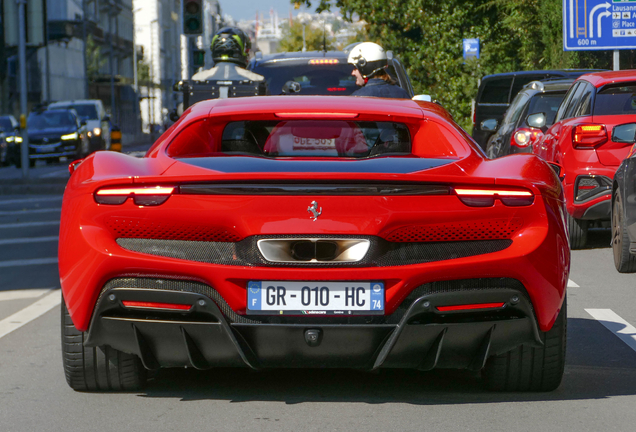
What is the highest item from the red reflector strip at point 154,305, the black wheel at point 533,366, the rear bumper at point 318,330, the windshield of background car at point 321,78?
the windshield of background car at point 321,78

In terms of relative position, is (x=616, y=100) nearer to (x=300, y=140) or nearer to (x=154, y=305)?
(x=300, y=140)

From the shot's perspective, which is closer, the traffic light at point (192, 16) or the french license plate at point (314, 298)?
the french license plate at point (314, 298)

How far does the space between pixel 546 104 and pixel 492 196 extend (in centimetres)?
993

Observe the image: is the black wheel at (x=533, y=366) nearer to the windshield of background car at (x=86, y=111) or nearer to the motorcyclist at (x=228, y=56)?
the motorcyclist at (x=228, y=56)

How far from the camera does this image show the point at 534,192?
182 inches

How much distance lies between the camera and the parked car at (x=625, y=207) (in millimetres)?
8734

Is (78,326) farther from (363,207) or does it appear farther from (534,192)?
(534,192)

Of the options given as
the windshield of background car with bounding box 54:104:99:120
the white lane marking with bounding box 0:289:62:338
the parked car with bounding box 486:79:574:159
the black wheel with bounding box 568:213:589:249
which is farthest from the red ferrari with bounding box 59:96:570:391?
the windshield of background car with bounding box 54:104:99:120

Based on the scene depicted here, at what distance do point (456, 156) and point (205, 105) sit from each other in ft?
4.35

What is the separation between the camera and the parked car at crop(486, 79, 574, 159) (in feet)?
42.2

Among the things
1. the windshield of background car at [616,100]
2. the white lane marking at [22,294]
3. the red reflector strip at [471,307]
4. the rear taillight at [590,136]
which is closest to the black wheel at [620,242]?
the rear taillight at [590,136]

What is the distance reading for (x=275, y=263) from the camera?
446 cm

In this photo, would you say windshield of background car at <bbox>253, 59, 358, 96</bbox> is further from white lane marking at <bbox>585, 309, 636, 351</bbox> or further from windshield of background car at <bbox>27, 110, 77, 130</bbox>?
windshield of background car at <bbox>27, 110, 77, 130</bbox>

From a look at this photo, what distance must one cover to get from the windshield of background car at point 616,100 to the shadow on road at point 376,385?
5.08 meters
